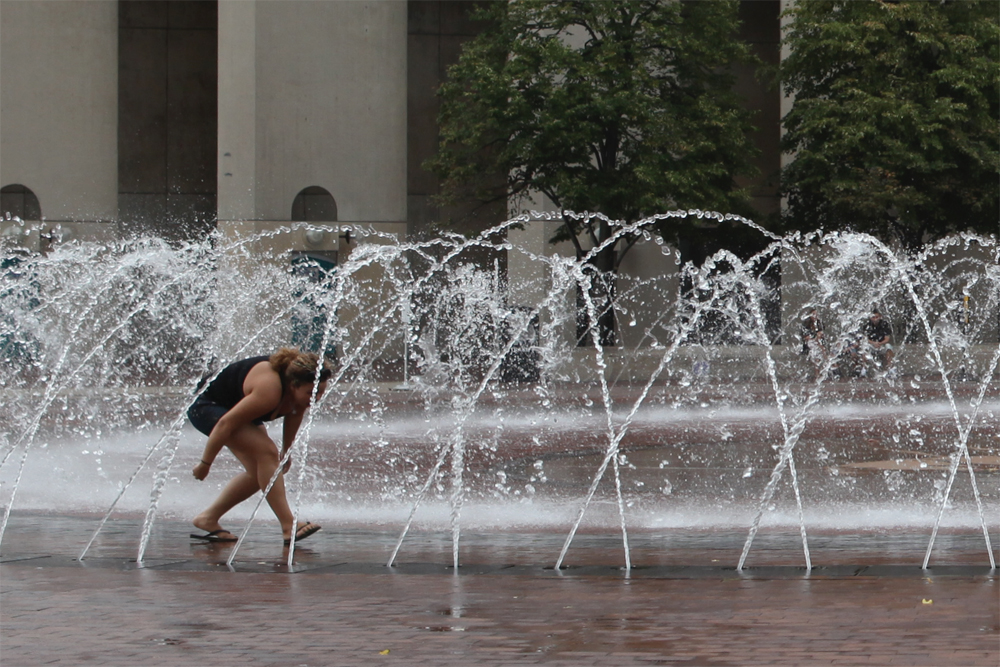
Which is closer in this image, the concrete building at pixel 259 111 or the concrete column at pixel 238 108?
the concrete column at pixel 238 108

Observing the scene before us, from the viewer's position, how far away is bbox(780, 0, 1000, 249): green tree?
28891 millimetres

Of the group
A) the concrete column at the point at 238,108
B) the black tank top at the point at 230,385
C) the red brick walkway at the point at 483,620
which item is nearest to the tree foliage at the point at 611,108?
the concrete column at the point at 238,108

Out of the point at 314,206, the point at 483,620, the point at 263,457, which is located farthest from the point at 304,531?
the point at 314,206

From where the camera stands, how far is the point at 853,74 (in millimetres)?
30312

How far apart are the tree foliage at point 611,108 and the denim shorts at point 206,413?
19945 millimetres

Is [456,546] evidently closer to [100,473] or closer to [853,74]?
[100,473]

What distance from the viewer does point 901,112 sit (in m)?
28.6

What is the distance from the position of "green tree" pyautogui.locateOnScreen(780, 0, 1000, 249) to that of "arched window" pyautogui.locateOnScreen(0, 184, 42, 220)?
19129 millimetres

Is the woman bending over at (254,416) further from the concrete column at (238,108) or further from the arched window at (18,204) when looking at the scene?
the arched window at (18,204)

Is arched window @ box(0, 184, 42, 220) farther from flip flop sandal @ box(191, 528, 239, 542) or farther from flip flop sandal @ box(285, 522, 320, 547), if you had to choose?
flip flop sandal @ box(285, 522, 320, 547)

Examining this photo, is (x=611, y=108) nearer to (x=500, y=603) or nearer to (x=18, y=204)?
(x=18, y=204)

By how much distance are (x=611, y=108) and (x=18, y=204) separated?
16696 mm

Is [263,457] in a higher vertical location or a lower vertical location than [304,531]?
higher

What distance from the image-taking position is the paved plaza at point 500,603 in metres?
5.46
